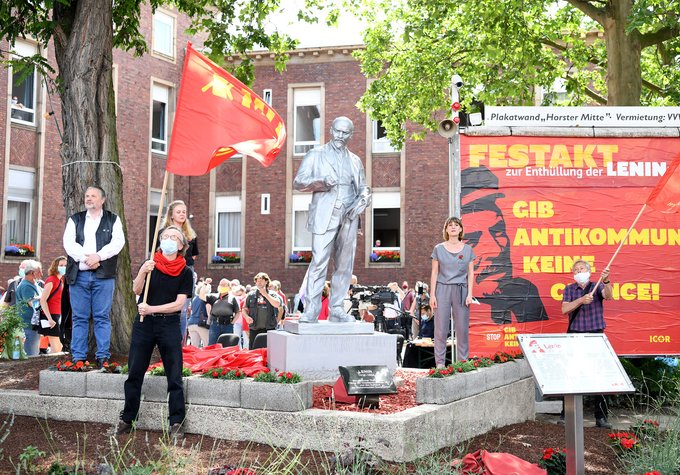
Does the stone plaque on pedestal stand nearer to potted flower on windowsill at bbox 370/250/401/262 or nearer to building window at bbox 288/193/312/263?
potted flower on windowsill at bbox 370/250/401/262

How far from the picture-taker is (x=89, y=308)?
28.7 ft

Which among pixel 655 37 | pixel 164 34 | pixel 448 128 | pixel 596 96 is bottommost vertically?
pixel 448 128

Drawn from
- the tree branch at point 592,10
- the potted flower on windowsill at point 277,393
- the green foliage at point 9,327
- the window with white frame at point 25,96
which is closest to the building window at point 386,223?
the window with white frame at point 25,96

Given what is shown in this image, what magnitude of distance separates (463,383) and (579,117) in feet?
15.5

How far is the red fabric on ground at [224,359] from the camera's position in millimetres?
8203

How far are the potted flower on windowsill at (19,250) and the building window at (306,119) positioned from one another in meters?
10.5

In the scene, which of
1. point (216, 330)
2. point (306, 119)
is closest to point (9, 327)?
point (216, 330)

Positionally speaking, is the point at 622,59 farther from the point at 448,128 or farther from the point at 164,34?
the point at 164,34

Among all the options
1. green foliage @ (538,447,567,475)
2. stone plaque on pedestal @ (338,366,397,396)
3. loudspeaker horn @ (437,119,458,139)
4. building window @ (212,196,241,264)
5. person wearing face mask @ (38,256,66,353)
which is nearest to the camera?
green foliage @ (538,447,567,475)

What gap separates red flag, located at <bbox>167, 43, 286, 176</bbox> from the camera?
743cm

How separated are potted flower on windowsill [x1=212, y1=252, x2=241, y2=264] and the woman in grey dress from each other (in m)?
21.4

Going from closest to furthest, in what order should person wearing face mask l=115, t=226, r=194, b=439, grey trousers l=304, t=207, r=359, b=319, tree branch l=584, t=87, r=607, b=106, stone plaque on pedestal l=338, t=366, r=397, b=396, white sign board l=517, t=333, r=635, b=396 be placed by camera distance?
white sign board l=517, t=333, r=635, b=396
person wearing face mask l=115, t=226, r=194, b=439
stone plaque on pedestal l=338, t=366, r=397, b=396
grey trousers l=304, t=207, r=359, b=319
tree branch l=584, t=87, r=607, b=106

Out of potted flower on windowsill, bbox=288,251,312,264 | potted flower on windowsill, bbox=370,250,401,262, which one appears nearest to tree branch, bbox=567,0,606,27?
potted flower on windowsill, bbox=370,250,401,262

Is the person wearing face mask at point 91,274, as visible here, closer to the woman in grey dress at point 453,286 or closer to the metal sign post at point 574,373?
the woman in grey dress at point 453,286
